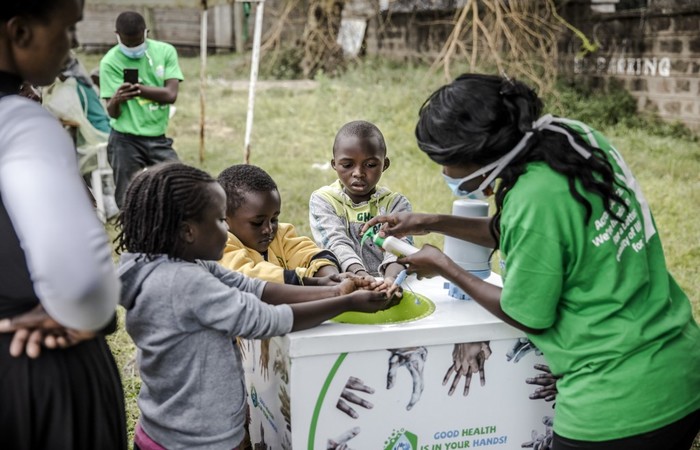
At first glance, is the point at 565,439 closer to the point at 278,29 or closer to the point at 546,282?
the point at 546,282

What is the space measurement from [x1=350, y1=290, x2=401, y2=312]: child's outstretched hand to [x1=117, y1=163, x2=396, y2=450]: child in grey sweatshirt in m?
0.20

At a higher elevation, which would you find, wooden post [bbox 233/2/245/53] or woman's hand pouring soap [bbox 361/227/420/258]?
wooden post [bbox 233/2/245/53]

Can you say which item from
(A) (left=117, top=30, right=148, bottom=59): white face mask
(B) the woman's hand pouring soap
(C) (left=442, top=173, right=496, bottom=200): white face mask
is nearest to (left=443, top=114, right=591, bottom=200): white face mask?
(C) (left=442, top=173, right=496, bottom=200): white face mask

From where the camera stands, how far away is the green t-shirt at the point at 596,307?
1858mm

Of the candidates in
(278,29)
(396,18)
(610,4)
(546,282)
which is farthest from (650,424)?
(396,18)

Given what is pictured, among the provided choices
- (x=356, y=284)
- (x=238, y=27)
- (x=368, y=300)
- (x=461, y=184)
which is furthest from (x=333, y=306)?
(x=238, y=27)

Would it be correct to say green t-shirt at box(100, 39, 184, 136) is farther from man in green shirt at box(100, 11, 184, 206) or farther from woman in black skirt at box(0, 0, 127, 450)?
woman in black skirt at box(0, 0, 127, 450)

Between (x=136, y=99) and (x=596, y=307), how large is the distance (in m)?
4.26

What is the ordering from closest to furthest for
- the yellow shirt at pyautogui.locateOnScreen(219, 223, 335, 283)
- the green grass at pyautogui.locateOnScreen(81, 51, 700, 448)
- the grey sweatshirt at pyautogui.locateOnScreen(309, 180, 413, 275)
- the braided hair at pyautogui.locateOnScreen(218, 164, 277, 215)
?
the yellow shirt at pyautogui.locateOnScreen(219, 223, 335, 283), the braided hair at pyautogui.locateOnScreen(218, 164, 277, 215), the grey sweatshirt at pyautogui.locateOnScreen(309, 180, 413, 275), the green grass at pyautogui.locateOnScreen(81, 51, 700, 448)

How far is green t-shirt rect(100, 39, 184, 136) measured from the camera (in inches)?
213

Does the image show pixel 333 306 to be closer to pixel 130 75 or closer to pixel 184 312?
pixel 184 312

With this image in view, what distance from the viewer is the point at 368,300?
Answer: 2215 mm

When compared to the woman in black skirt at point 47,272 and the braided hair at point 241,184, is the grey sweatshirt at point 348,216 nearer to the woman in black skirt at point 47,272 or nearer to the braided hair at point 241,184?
the braided hair at point 241,184

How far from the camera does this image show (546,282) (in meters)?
1.86
